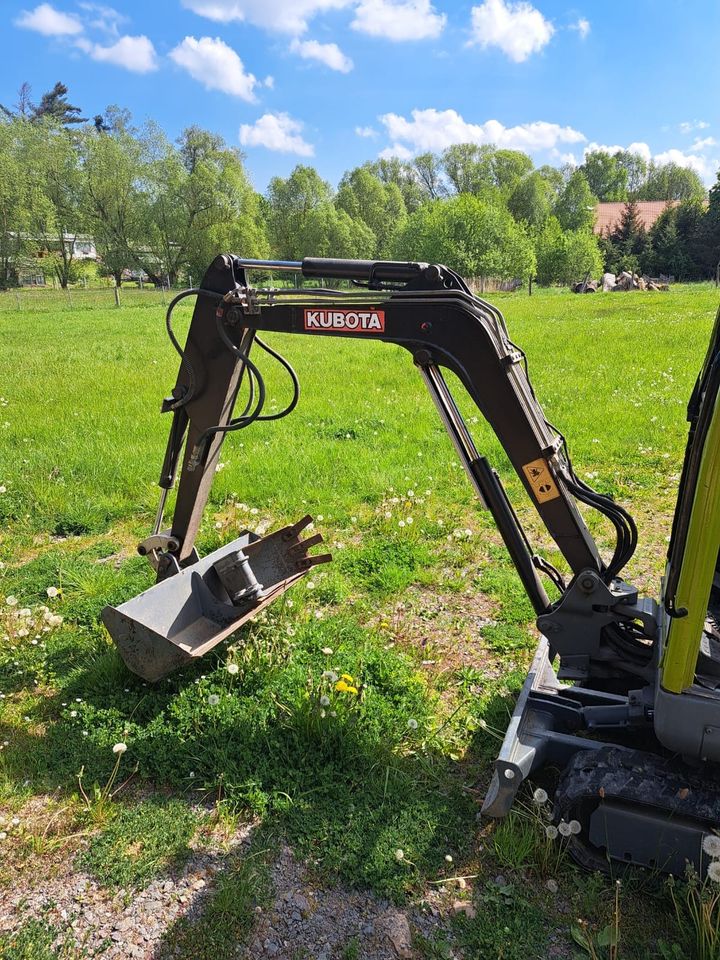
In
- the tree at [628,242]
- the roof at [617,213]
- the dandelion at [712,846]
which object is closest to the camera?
the dandelion at [712,846]

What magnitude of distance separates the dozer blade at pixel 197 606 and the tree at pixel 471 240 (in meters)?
46.1

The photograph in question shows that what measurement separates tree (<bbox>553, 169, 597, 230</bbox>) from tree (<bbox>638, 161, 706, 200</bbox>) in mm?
28879

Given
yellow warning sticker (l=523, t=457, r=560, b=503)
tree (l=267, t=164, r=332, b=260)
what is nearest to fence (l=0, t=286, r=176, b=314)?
tree (l=267, t=164, r=332, b=260)

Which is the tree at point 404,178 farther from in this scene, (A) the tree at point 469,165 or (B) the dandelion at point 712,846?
(B) the dandelion at point 712,846

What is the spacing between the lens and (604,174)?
94.7 m

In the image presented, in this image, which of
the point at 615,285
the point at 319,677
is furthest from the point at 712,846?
the point at 615,285

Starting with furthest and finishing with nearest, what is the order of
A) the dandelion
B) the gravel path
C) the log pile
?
1. the log pile
2. the gravel path
3. the dandelion

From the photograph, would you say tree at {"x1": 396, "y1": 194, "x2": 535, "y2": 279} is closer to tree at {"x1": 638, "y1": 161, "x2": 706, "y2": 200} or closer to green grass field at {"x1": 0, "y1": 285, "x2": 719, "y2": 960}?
green grass field at {"x1": 0, "y1": 285, "x2": 719, "y2": 960}

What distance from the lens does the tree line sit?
159 ft

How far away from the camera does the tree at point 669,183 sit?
92.4m

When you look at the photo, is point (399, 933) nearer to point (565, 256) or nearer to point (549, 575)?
point (549, 575)

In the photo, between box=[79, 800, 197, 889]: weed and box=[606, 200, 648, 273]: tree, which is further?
box=[606, 200, 648, 273]: tree

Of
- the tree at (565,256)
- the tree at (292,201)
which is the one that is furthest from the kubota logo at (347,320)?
the tree at (292,201)

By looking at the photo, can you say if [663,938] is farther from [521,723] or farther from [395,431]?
[395,431]
